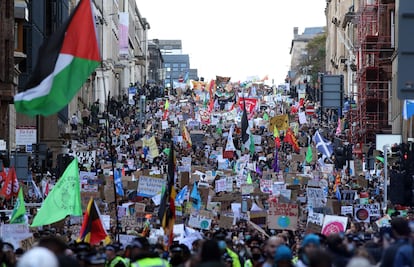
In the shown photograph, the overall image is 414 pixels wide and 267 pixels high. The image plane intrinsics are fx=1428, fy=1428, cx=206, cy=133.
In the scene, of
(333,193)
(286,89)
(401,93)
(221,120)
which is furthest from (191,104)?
(401,93)

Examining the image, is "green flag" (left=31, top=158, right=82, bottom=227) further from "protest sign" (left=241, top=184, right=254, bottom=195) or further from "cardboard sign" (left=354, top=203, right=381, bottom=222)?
"protest sign" (left=241, top=184, right=254, bottom=195)

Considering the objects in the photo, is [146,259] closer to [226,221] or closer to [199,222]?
[199,222]

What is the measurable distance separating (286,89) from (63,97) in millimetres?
128367

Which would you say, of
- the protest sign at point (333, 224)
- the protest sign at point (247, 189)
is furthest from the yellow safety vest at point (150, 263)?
the protest sign at point (247, 189)

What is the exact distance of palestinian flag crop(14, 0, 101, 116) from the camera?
17.7 m

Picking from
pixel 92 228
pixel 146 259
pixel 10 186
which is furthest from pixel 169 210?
pixel 10 186

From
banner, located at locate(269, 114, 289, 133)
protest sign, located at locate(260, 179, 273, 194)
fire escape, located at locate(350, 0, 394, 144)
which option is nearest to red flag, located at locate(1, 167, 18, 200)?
protest sign, located at locate(260, 179, 273, 194)

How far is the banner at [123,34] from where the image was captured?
14350 cm

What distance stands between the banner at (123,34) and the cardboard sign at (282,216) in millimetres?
116956

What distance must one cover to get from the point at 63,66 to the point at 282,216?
32.2ft

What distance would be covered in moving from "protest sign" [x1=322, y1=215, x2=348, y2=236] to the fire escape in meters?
40.6

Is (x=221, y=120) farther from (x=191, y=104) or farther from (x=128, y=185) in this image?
(x=128, y=185)

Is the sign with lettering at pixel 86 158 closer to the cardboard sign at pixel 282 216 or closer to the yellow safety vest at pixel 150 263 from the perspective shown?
the cardboard sign at pixel 282 216

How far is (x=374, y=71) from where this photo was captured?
66.7 metres
